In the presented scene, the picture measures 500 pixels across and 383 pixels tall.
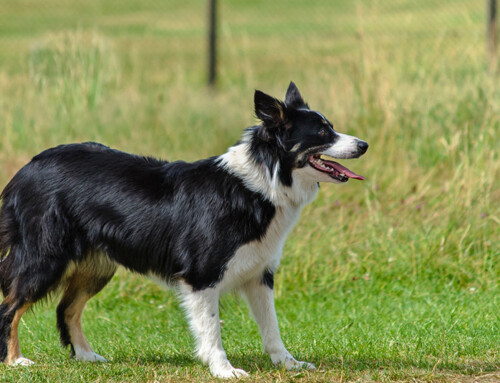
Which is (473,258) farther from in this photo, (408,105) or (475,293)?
(408,105)

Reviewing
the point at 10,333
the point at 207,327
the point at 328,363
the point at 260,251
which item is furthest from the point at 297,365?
the point at 10,333

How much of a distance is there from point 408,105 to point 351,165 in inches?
39.2

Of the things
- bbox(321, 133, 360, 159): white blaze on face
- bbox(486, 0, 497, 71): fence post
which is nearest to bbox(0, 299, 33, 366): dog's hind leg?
bbox(321, 133, 360, 159): white blaze on face

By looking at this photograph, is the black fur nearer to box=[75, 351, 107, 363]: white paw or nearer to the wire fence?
box=[75, 351, 107, 363]: white paw

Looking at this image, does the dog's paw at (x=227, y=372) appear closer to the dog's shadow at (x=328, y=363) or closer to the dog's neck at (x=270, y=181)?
the dog's shadow at (x=328, y=363)

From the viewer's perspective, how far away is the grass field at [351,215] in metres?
4.32

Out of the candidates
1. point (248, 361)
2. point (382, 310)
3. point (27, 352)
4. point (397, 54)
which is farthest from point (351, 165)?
point (27, 352)

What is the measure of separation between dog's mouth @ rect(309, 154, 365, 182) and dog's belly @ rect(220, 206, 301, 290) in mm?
285

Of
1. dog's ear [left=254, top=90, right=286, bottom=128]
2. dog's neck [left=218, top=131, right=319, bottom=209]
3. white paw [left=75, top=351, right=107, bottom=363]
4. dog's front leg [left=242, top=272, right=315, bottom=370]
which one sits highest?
dog's ear [left=254, top=90, right=286, bottom=128]

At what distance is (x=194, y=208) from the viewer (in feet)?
13.1

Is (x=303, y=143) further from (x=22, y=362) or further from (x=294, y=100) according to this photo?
(x=22, y=362)

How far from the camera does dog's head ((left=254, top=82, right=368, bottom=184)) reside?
379 centimetres

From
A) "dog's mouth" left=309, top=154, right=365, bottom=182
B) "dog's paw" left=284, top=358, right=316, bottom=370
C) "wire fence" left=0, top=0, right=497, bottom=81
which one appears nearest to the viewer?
"dog's mouth" left=309, top=154, right=365, bottom=182

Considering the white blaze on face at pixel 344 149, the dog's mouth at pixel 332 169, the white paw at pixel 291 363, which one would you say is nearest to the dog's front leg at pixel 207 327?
the white paw at pixel 291 363
